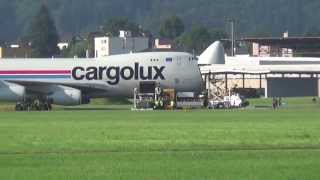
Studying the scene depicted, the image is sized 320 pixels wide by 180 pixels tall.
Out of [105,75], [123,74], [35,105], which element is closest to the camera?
[35,105]

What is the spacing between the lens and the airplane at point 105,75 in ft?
292

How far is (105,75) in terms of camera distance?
294 ft

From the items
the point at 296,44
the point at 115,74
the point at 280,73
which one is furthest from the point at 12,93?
the point at 296,44

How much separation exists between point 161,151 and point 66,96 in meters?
54.9

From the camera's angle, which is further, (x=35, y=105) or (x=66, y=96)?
(x=66, y=96)

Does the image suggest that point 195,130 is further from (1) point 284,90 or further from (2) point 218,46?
(1) point 284,90

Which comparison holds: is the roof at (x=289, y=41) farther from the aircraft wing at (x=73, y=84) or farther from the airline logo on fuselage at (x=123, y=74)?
the aircraft wing at (x=73, y=84)

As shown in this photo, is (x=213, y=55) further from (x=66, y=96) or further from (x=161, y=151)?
(x=161, y=151)

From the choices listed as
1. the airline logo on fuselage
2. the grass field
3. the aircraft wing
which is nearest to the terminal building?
the airline logo on fuselage

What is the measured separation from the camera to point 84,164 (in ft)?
90.1

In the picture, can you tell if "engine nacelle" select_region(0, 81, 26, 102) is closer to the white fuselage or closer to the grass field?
the white fuselage

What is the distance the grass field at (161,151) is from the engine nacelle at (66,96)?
3878 centimetres

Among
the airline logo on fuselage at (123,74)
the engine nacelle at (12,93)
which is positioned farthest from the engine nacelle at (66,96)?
the airline logo on fuselage at (123,74)

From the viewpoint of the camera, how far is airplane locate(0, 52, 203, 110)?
8894 centimetres
